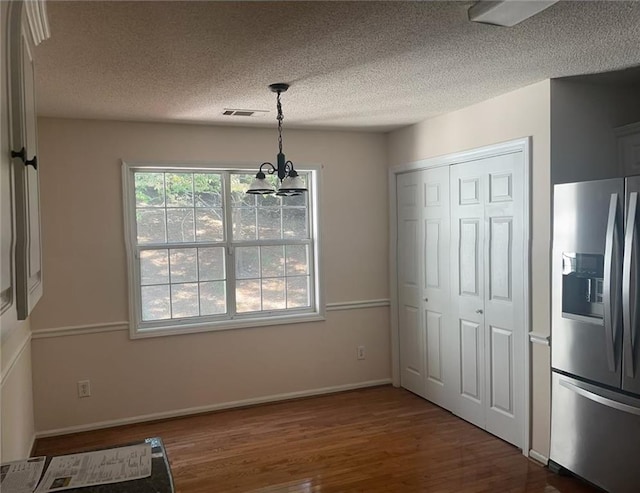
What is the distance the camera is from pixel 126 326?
13.1 feet

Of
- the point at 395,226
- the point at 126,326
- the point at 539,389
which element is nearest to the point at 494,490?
the point at 539,389

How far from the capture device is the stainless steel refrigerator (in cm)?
260

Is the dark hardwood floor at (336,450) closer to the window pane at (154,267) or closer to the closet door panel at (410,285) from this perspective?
the closet door panel at (410,285)

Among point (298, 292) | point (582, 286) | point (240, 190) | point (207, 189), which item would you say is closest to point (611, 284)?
point (582, 286)

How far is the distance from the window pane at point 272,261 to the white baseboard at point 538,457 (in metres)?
2.40

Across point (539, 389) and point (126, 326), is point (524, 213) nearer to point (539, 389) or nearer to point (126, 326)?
point (539, 389)

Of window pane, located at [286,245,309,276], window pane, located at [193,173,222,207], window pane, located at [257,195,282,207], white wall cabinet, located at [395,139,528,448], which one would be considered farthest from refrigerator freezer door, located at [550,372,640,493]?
window pane, located at [193,173,222,207]

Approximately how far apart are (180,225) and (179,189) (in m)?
0.30

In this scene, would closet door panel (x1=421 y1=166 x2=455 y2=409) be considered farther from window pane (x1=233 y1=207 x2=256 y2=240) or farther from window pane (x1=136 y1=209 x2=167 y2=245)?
window pane (x1=136 y1=209 x2=167 y2=245)

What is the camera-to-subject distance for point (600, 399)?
276 cm

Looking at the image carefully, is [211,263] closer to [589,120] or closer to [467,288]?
[467,288]

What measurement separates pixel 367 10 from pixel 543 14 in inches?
28.7

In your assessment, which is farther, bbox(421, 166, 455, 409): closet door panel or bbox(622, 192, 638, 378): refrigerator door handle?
bbox(421, 166, 455, 409): closet door panel

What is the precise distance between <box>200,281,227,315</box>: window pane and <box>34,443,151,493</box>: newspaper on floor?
2774 millimetres
